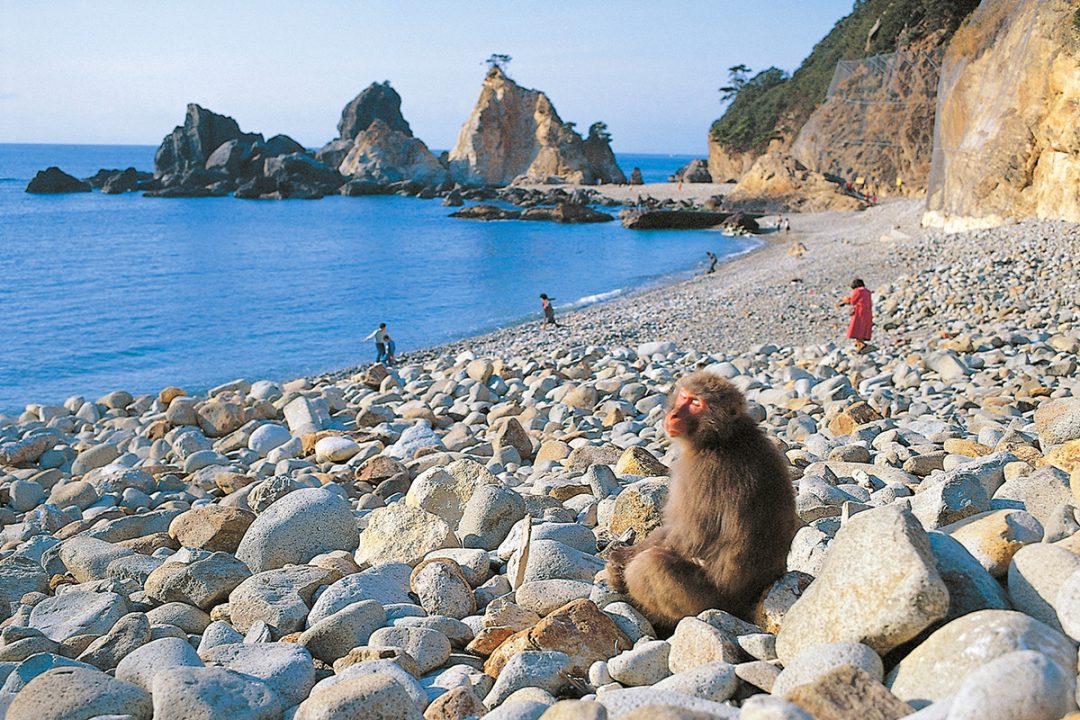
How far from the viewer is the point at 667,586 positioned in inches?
135

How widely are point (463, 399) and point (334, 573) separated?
7.21 m

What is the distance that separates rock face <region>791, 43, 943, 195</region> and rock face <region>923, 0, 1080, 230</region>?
68.1 ft

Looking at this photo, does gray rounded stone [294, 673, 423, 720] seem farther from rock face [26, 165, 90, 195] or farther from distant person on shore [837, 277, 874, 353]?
rock face [26, 165, 90, 195]

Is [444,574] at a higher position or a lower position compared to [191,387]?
higher

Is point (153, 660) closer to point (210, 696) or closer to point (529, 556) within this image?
point (210, 696)

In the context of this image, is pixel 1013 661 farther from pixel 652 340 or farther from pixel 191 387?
pixel 191 387

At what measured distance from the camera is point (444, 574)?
4.13 metres

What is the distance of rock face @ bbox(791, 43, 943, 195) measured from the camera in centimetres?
4731

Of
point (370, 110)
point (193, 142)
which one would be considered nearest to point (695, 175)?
point (370, 110)

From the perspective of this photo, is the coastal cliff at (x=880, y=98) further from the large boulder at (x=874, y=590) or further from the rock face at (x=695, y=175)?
the large boulder at (x=874, y=590)

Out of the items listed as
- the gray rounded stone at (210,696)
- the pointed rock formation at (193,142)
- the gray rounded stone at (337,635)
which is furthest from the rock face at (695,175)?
the gray rounded stone at (210,696)

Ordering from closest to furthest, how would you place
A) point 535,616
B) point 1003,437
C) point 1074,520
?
point 1074,520, point 535,616, point 1003,437

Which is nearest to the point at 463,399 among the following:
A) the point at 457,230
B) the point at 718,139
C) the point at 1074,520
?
the point at 1074,520

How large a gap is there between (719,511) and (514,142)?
90.5 meters
